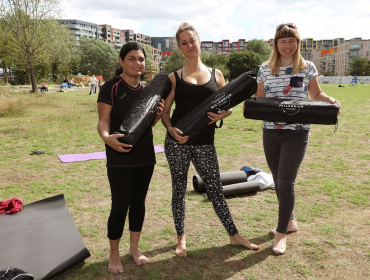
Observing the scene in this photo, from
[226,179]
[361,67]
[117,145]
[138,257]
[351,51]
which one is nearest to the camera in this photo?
[117,145]

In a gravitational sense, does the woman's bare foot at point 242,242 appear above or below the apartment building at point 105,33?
below

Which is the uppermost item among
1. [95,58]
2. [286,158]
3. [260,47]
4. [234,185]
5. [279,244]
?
[260,47]

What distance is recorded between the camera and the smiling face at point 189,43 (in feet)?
10.7

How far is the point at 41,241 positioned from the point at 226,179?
319 cm

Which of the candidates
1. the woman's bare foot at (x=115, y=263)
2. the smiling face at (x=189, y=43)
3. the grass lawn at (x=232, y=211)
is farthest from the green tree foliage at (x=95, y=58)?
the woman's bare foot at (x=115, y=263)

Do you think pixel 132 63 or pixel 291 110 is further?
pixel 291 110

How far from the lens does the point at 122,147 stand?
9.28 ft

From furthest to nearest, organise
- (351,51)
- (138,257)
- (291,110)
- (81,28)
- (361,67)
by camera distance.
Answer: (81,28), (351,51), (361,67), (138,257), (291,110)

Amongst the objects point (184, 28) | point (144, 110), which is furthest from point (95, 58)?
point (144, 110)

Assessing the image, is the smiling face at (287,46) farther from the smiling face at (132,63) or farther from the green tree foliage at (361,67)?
the green tree foliage at (361,67)

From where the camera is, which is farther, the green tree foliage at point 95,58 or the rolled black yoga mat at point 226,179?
the green tree foliage at point 95,58

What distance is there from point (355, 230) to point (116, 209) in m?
3.19

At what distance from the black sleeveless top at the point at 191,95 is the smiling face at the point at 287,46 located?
878mm

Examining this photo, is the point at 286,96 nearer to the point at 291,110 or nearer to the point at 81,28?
the point at 291,110
